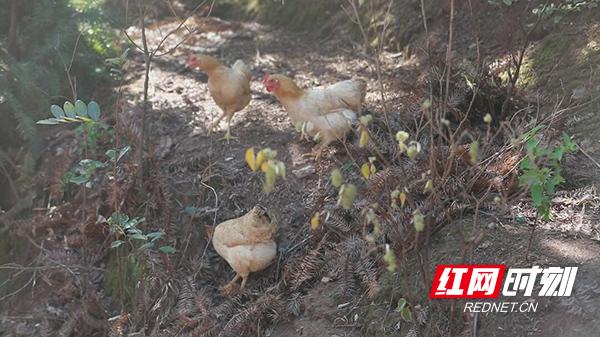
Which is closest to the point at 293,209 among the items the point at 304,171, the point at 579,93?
→ the point at 304,171

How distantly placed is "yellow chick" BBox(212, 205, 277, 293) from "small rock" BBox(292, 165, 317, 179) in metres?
0.74

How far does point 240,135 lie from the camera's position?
512 centimetres

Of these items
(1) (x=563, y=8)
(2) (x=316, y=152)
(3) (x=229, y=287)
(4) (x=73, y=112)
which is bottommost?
(3) (x=229, y=287)

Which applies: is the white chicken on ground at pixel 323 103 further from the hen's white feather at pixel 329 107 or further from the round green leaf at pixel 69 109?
the round green leaf at pixel 69 109

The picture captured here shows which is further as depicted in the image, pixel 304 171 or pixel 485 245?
pixel 304 171

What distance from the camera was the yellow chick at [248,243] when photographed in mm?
3717

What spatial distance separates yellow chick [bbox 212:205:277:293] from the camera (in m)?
3.72

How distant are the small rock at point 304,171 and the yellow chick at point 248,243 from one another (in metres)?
0.74

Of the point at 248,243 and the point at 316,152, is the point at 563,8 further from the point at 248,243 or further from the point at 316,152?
the point at 248,243

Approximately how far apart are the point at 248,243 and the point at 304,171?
2.93 ft

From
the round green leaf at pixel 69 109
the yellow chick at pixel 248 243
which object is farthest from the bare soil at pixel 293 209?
the round green leaf at pixel 69 109

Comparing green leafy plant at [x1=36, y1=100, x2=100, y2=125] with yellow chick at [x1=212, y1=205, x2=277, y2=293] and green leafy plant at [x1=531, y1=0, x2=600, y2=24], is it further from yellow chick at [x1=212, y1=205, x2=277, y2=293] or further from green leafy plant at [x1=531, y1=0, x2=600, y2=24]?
green leafy plant at [x1=531, y1=0, x2=600, y2=24]

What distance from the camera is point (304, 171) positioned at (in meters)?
4.51

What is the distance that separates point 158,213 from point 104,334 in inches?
34.3
